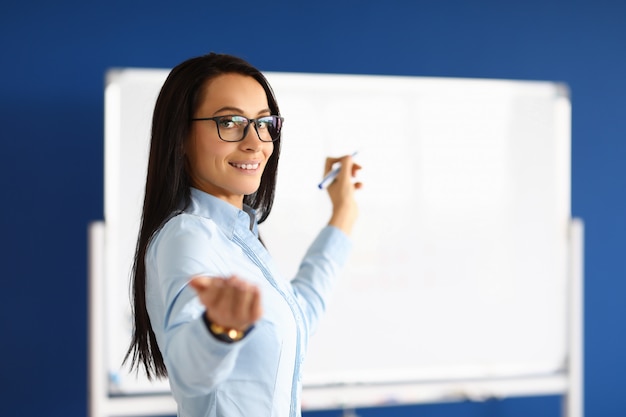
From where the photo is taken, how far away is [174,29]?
2.33 metres

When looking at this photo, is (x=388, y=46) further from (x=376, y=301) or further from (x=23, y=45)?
(x=23, y=45)

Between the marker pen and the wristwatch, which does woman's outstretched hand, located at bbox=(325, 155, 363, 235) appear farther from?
the wristwatch

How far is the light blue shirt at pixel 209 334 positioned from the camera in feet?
2.91

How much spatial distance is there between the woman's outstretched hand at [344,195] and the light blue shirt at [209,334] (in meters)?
0.34

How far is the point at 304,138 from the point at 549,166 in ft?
2.82

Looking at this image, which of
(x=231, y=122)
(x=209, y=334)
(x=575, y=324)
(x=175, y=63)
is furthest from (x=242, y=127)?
(x=575, y=324)

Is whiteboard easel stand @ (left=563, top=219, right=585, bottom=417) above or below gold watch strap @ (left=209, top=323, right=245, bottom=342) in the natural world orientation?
below

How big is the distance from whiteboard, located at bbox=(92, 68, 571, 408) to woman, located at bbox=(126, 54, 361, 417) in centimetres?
96

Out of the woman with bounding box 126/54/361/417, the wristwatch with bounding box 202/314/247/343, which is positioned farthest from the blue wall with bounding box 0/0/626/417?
the wristwatch with bounding box 202/314/247/343

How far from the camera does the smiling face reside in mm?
1184

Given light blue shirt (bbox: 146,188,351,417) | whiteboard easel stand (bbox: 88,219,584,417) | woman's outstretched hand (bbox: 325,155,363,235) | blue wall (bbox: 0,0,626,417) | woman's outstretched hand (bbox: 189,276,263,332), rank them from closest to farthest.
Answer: woman's outstretched hand (bbox: 189,276,263,332)
light blue shirt (bbox: 146,188,351,417)
woman's outstretched hand (bbox: 325,155,363,235)
whiteboard easel stand (bbox: 88,219,584,417)
blue wall (bbox: 0,0,626,417)

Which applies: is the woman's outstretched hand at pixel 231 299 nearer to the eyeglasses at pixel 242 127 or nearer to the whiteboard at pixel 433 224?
the eyeglasses at pixel 242 127

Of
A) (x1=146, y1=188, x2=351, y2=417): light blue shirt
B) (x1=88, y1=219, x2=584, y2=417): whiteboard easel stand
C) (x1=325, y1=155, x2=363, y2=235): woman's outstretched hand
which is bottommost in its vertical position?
(x1=88, y1=219, x2=584, y2=417): whiteboard easel stand

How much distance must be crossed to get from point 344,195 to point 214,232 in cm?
61
